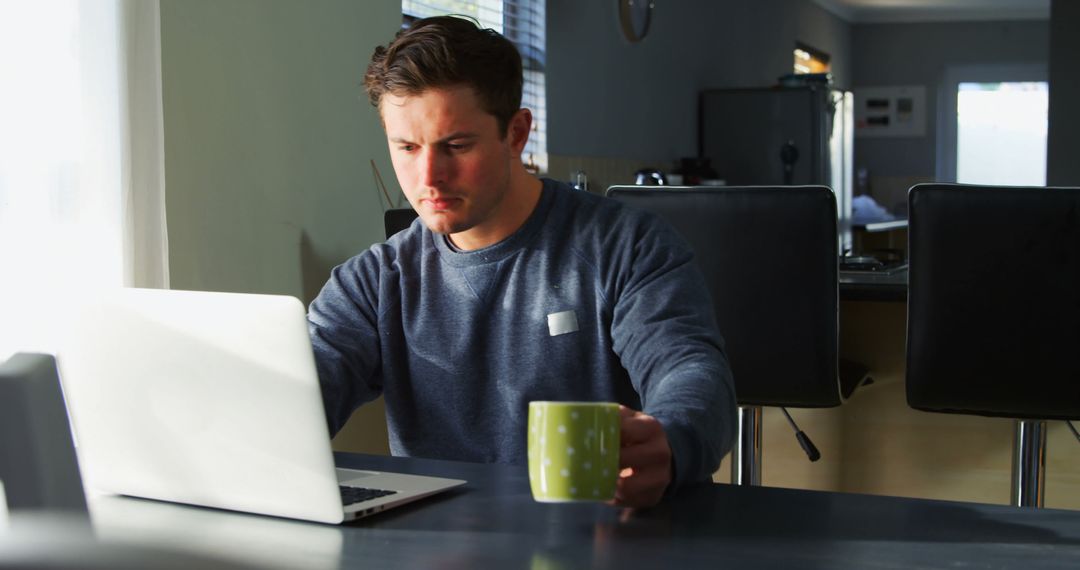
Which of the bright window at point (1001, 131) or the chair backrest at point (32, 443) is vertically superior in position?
the bright window at point (1001, 131)

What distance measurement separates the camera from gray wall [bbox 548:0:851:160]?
4.52 m

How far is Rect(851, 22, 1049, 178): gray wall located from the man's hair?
8.55 m

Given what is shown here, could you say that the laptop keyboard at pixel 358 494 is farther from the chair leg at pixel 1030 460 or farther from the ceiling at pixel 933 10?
the ceiling at pixel 933 10

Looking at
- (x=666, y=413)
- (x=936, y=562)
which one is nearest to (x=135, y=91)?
(x=666, y=413)

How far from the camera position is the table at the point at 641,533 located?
89 cm

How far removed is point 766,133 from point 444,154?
4.95 m

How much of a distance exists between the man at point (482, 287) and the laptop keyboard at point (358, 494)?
25 centimetres

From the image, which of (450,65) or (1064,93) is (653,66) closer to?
(1064,93)

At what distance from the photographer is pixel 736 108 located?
616 centimetres

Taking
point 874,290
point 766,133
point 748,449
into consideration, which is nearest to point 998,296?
point 874,290

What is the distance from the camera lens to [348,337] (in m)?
1.48

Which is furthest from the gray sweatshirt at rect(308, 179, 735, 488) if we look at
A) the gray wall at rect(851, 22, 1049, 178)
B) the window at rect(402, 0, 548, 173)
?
the gray wall at rect(851, 22, 1049, 178)

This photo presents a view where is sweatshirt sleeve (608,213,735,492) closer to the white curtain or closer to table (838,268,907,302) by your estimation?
the white curtain

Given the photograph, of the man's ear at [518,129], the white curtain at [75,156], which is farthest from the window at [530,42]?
the man's ear at [518,129]
